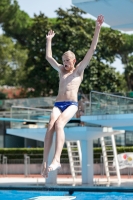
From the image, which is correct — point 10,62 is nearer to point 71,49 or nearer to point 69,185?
point 71,49

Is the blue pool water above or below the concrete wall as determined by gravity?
below

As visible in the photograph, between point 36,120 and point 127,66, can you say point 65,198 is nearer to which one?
point 36,120

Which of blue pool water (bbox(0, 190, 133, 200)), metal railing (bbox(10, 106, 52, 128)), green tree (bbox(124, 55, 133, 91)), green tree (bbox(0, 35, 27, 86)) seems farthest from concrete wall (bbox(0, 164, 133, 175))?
blue pool water (bbox(0, 190, 133, 200))

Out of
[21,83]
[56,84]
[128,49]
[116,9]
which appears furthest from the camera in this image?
[128,49]

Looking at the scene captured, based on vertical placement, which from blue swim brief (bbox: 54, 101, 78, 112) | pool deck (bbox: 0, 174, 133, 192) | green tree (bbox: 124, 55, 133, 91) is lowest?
pool deck (bbox: 0, 174, 133, 192)

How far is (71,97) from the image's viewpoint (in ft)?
29.0

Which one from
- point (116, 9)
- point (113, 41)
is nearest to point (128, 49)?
point (113, 41)

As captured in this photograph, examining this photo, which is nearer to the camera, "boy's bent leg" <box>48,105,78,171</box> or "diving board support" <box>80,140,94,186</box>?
"boy's bent leg" <box>48,105,78,171</box>

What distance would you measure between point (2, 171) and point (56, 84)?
31.4 feet

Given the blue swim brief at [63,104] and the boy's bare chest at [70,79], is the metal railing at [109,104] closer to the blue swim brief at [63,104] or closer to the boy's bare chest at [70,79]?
the boy's bare chest at [70,79]

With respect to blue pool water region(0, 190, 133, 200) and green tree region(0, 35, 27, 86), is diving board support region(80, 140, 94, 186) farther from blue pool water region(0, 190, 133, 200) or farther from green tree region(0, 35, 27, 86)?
green tree region(0, 35, 27, 86)

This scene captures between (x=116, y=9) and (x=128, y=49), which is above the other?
(x=128, y=49)

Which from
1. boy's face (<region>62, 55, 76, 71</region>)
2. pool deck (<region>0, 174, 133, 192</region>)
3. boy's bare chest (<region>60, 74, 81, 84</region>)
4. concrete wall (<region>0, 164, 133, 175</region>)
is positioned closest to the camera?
boy's face (<region>62, 55, 76, 71</region>)

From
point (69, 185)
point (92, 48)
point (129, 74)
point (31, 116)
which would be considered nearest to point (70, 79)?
point (92, 48)
